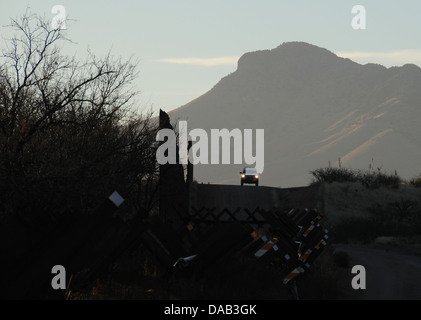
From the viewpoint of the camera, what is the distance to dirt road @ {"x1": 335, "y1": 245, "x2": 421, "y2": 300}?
17.9 m

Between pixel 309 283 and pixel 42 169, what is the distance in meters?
6.22

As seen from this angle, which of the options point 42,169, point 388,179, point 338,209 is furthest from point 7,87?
point 388,179

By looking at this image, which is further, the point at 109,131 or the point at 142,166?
the point at 142,166

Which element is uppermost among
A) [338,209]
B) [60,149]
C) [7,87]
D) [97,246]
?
[7,87]

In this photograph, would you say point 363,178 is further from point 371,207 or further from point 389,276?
point 389,276

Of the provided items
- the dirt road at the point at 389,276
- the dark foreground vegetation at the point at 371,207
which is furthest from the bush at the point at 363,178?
the dirt road at the point at 389,276

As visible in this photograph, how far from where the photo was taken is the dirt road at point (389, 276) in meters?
17.9

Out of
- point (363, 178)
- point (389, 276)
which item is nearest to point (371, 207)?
point (363, 178)

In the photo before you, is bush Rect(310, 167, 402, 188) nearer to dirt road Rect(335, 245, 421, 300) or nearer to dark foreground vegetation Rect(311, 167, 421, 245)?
dark foreground vegetation Rect(311, 167, 421, 245)

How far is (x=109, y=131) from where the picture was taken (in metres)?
23.5

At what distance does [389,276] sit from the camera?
74.9 ft

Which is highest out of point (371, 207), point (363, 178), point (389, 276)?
point (363, 178)

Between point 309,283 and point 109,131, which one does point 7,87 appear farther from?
point 309,283
